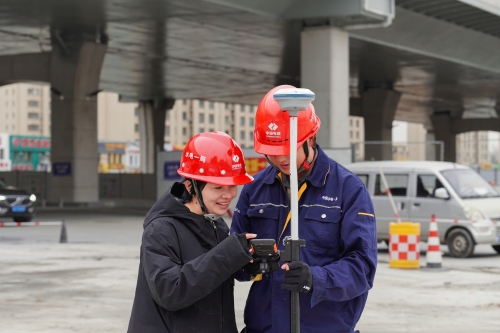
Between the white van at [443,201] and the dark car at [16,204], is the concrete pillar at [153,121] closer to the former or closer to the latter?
the dark car at [16,204]

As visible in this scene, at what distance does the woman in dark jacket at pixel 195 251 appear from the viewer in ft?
10.8

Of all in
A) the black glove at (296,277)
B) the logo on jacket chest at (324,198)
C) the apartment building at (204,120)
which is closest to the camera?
the black glove at (296,277)

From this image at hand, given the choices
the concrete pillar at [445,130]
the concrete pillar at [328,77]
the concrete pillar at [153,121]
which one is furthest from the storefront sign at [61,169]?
the concrete pillar at [445,130]

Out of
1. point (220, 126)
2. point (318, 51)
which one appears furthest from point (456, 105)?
point (220, 126)

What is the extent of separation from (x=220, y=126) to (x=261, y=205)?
146 meters

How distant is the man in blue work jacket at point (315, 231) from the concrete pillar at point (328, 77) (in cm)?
2347

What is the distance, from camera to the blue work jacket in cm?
350

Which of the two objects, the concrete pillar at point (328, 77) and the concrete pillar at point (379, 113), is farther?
the concrete pillar at point (379, 113)

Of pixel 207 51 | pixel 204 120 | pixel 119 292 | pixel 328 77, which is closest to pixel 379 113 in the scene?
pixel 207 51

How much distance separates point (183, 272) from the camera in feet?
10.8

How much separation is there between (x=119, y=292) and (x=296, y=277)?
848 cm

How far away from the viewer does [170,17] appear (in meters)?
29.3

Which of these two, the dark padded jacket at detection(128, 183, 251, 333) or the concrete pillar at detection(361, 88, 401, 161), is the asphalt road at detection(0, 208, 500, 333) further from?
the concrete pillar at detection(361, 88, 401, 161)

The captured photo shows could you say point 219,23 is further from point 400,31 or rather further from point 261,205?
point 261,205
